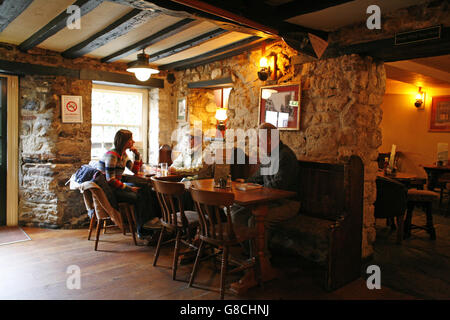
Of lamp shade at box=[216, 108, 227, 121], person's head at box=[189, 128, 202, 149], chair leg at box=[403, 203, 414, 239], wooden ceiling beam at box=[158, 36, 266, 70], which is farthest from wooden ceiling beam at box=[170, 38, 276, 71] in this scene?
chair leg at box=[403, 203, 414, 239]

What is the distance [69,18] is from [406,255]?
15.0 feet

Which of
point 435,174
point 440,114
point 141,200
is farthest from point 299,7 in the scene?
point 440,114

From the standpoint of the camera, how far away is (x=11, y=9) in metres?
3.46

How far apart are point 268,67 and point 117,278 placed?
9.93 ft

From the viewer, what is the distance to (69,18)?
355 centimetres

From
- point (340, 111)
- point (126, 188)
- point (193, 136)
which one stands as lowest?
point (126, 188)

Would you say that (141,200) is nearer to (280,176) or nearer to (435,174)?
(280,176)

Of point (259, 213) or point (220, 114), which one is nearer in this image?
point (259, 213)

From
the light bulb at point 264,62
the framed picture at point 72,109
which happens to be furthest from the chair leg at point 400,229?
the framed picture at point 72,109

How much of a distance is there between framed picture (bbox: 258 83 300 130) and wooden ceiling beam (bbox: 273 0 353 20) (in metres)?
1.01

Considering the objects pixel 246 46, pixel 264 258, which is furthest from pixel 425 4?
pixel 264 258

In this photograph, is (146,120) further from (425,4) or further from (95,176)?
(425,4)

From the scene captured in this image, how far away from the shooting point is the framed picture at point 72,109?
514 cm

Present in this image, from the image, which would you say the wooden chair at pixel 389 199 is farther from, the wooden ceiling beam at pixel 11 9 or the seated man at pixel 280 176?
the wooden ceiling beam at pixel 11 9
